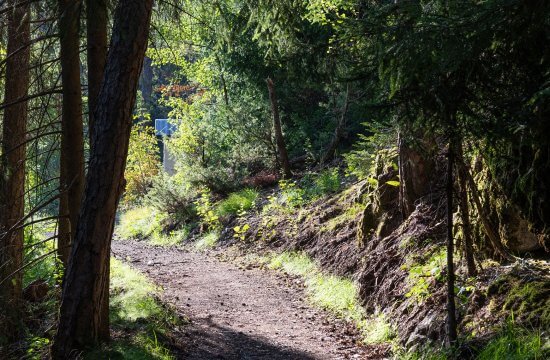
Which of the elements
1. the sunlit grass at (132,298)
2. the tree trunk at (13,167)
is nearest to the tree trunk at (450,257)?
the sunlit grass at (132,298)

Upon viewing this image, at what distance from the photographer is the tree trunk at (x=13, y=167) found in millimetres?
7250

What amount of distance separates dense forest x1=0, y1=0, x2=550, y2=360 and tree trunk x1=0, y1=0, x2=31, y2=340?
0.04 meters

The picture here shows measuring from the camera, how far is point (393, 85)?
4742mm

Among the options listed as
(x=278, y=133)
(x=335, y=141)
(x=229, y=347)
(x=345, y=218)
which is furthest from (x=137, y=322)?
(x=335, y=141)

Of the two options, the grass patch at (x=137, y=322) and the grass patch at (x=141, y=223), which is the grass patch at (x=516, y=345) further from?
the grass patch at (x=141, y=223)

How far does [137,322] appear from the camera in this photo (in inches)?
304

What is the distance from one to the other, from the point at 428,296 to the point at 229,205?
12.1 metres

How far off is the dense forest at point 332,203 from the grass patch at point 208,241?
2.61 m

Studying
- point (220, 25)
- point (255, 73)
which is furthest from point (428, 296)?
point (255, 73)

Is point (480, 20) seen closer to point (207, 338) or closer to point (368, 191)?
point (207, 338)

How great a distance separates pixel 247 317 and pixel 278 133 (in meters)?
10.1

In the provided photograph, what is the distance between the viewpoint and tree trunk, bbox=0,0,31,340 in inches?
285

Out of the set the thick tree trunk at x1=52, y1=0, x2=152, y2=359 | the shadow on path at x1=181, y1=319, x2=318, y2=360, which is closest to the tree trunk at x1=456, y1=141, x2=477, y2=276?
the shadow on path at x1=181, y1=319, x2=318, y2=360

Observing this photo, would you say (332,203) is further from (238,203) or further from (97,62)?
(97,62)
